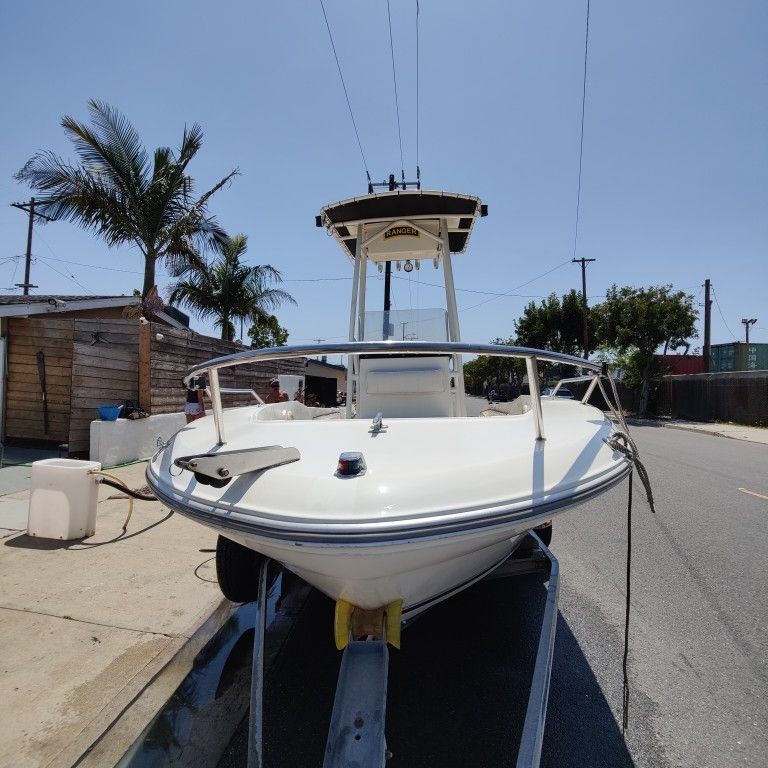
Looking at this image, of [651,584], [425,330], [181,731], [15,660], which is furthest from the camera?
[425,330]

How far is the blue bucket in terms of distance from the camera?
7039mm

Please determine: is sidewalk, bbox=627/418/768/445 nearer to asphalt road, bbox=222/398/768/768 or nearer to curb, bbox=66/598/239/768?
asphalt road, bbox=222/398/768/768

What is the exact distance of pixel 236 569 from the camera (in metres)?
2.90

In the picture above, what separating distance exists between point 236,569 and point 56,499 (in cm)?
213

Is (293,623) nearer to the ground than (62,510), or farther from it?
nearer to the ground

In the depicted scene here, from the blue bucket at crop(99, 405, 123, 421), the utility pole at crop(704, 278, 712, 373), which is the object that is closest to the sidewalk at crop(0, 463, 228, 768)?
the blue bucket at crop(99, 405, 123, 421)

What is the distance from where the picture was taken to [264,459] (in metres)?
1.71

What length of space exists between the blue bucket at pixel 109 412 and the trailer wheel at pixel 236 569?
5.14 m

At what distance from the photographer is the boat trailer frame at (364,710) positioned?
5.21ft

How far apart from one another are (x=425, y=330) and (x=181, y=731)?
3208 mm

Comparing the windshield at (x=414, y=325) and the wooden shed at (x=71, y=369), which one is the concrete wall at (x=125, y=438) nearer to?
the wooden shed at (x=71, y=369)

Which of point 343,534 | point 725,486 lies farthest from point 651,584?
point 725,486

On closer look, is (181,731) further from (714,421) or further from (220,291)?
(714,421)

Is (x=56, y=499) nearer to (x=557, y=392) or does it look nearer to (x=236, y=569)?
(x=236, y=569)
